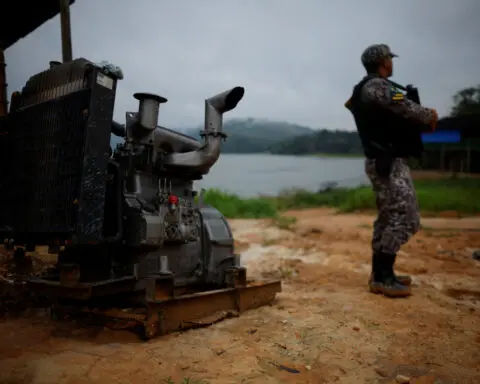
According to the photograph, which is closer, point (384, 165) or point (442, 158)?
point (384, 165)

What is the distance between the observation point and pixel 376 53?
410 centimetres

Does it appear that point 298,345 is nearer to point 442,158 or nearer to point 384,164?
point 384,164

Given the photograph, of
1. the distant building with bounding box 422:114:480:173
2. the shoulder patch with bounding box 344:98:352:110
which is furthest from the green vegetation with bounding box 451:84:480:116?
the shoulder patch with bounding box 344:98:352:110

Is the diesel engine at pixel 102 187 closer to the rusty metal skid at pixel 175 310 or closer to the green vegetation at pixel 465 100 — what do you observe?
the rusty metal skid at pixel 175 310

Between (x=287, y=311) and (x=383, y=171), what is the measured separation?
1.69 metres

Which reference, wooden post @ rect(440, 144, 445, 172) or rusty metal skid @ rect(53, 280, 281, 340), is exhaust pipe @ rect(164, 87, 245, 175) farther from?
wooden post @ rect(440, 144, 445, 172)

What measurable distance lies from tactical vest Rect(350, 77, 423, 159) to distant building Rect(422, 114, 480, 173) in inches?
677

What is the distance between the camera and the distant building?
1895 centimetres

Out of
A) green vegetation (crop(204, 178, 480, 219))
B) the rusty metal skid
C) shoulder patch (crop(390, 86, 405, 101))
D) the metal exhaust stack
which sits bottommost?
the rusty metal skid

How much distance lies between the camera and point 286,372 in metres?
2.25

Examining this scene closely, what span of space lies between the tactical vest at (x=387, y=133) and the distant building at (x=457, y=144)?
1719 cm

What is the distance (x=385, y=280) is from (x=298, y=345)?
1690 millimetres

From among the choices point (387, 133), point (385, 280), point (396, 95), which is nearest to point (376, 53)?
point (396, 95)

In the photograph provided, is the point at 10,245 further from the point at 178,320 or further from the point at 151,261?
the point at 178,320
